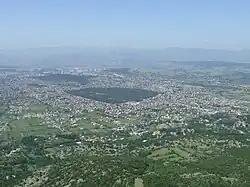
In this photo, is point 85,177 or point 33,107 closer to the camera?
point 85,177

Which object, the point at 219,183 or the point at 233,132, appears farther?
the point at 233,132

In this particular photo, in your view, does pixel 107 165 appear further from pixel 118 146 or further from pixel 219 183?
pixel 118 146

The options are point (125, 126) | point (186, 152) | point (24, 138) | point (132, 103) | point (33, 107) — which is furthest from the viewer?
point (132, 103)

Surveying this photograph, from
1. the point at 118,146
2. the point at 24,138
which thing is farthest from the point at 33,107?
the point at 118,146

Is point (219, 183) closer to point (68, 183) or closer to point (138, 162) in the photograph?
point (138, 162)

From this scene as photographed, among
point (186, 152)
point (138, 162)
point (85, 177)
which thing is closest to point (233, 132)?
point (186, 152)

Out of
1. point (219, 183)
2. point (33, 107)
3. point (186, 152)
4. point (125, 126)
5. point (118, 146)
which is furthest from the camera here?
point (33, 107)

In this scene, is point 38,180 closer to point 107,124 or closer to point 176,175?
point 176,175

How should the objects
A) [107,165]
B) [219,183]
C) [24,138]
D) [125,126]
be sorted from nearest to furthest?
[219,183] < [107,165] < [24,138] < [125,126]

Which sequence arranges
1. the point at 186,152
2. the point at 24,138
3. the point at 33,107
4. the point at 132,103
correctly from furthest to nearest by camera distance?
the point at 132,103
the point at 33,107
the point at 24,138
the point at 186,152
